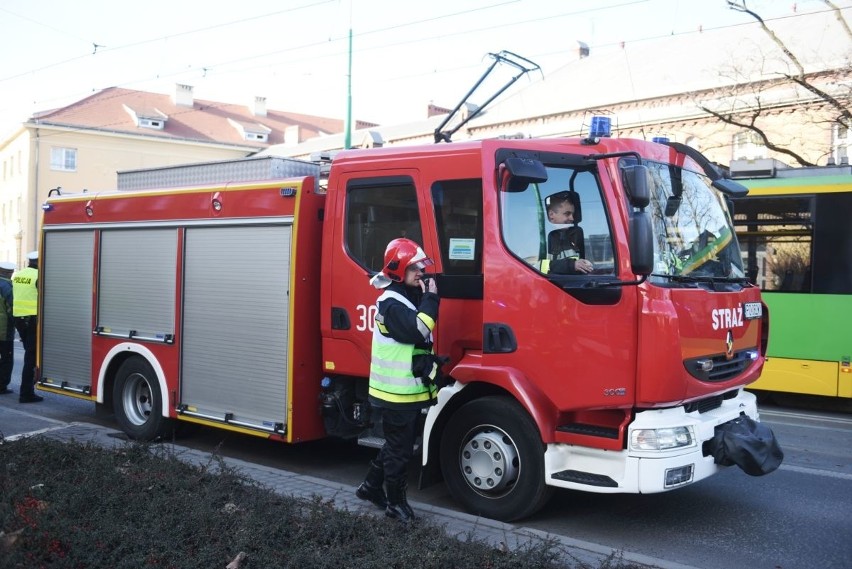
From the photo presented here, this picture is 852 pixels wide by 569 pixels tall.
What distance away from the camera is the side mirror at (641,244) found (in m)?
5.09

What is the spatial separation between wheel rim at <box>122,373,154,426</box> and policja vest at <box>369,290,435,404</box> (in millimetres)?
3965

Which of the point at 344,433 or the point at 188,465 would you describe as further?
the point at 344,433

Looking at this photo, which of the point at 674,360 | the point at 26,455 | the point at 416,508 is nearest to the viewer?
the point at 674,360

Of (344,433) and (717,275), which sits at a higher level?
(717,275)

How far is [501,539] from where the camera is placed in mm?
5258

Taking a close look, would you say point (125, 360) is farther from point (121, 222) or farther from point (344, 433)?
point (344, 433)

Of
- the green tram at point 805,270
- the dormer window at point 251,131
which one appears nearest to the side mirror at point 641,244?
the green tram at point 805,270

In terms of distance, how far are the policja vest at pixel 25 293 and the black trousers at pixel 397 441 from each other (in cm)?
725

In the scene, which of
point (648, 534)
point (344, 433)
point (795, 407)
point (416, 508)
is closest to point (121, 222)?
point (344, 433)

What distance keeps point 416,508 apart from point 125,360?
419 cm

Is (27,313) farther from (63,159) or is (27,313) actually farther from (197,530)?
(63,159)

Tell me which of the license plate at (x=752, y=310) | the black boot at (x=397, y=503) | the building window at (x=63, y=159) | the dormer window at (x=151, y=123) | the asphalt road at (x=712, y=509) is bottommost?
the asphalt road at (x=712, y=509)

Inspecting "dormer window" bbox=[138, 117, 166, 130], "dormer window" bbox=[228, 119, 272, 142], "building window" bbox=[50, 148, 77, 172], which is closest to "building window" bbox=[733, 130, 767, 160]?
"dormer window" bbox=[228, 119, 272, 142]

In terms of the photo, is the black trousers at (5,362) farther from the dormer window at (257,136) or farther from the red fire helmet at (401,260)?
the dormer window at (257,136)
